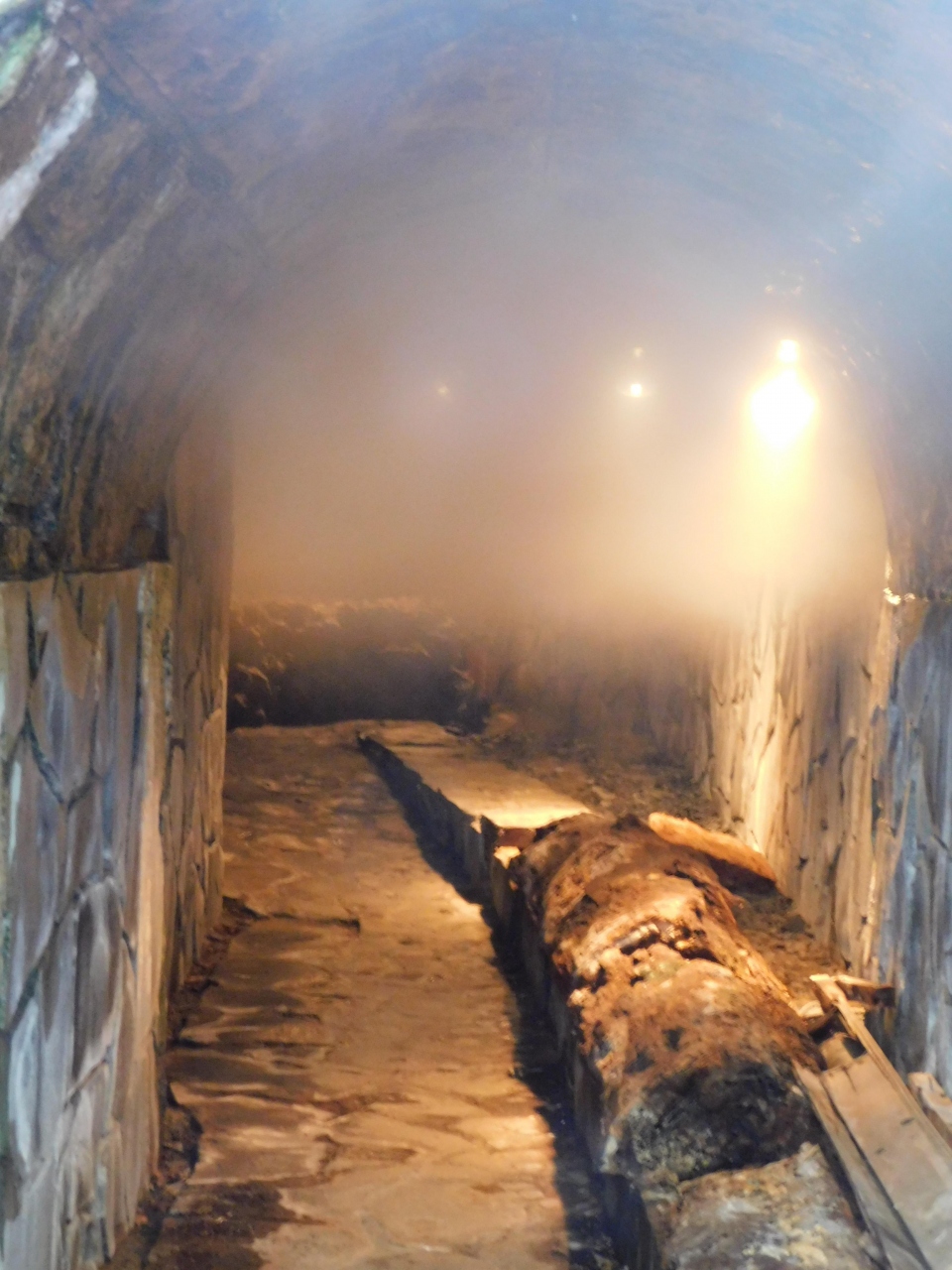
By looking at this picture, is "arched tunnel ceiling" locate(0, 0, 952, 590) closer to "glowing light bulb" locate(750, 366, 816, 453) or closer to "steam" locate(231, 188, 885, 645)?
"glowing light bulb" locate(750, 366, 816, 453)

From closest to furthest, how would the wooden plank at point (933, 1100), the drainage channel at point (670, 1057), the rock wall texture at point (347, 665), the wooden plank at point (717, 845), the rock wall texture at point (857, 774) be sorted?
the drainage channel at point (670, 1057), the wooden plank at point (933, 1100), the rock wall texture at point (857, 774), the wooden plank at point (717, 845), the rock wall texture at point (347, 665)

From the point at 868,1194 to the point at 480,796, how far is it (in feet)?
17.6

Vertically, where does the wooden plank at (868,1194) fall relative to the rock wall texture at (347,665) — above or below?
below

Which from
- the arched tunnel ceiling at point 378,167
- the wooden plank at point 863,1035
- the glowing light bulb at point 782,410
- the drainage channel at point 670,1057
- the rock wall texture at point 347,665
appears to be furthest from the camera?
the rock wall texture at point 347,665

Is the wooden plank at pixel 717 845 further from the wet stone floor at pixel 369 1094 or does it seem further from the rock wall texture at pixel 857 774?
the wet stone floor at pixel 369 1094

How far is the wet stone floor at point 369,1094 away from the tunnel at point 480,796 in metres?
0.02

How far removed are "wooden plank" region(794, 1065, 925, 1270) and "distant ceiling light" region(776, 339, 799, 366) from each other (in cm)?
305

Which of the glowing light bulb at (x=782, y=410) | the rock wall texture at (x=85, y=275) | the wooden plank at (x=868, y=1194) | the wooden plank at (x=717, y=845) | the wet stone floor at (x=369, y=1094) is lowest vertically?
the wet stone floor at (x=369, y=1094)

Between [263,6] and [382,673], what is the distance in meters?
9.56

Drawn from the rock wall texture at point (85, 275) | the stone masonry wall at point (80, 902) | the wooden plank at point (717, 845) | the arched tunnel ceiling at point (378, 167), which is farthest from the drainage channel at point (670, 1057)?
the rock wall texture at point (85, 275)

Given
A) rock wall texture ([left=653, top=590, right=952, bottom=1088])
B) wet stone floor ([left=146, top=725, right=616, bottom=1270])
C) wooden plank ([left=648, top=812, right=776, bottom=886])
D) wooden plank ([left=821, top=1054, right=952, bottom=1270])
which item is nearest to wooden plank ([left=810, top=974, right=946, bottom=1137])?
wooden plank ([left=821, top=1054, right=952, bottom=1270])

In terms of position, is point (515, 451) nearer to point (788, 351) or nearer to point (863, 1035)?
point (788, 351)

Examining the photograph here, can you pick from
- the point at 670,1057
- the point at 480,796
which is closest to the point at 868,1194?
the point at 670,1057

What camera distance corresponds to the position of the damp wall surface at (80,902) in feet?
8.07
